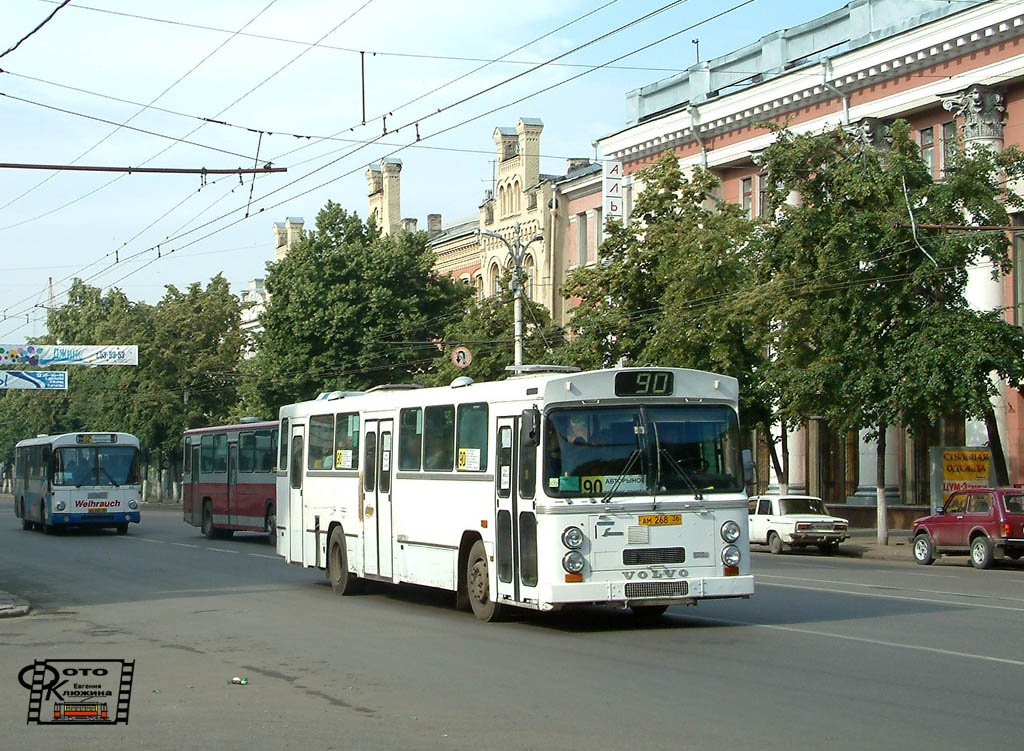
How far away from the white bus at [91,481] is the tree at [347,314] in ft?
48.4

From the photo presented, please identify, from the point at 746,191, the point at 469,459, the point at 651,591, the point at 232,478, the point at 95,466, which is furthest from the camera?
the point at 746,191

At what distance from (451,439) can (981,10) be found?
2423cm

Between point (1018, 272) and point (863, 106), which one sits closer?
point (1018, 272)

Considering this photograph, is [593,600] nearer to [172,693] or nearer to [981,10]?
[172,693]

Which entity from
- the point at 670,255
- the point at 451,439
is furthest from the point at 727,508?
the point at 670,255

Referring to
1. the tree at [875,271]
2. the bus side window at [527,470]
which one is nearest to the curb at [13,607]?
the bus side window at [527,470]

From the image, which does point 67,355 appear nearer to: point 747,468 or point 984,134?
point 984,134

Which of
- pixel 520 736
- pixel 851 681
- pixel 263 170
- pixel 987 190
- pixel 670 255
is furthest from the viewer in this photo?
pixel 670 255

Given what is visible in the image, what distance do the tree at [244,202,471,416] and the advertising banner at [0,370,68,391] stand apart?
24.5 metres

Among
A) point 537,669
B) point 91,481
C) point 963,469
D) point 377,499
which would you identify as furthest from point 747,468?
point 91,481

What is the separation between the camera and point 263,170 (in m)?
23.4

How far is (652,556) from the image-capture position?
48.0 feet

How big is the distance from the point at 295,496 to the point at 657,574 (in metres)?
9.04

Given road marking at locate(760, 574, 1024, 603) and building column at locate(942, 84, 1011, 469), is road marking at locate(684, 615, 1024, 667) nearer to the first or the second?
road marking at locate(760, 574, 1024, 603)
